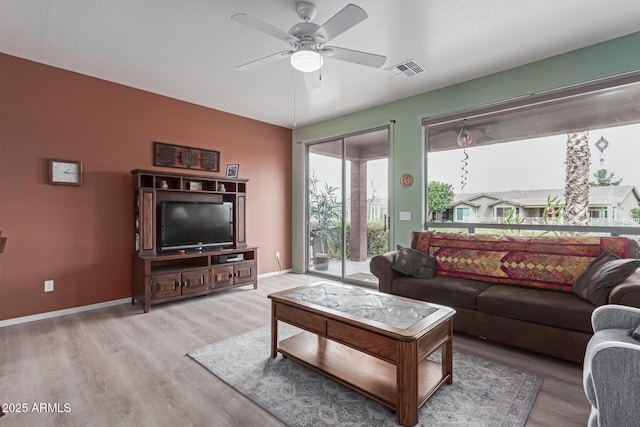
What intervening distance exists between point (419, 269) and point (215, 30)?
298 centimetres

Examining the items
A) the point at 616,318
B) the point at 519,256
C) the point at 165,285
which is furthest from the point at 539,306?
the point at 165,285

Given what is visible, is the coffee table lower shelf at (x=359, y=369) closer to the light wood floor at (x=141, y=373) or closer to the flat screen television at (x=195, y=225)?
the light wood floor at (x=141, y=373)

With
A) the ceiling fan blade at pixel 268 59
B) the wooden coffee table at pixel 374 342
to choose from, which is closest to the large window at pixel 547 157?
the wooden coffee table at pixel 374 342

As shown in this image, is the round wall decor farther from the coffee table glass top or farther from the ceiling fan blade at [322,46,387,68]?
the coffee table glass top

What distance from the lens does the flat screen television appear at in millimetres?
3943

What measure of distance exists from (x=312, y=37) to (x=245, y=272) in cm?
322

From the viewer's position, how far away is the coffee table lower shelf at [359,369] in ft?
6.07

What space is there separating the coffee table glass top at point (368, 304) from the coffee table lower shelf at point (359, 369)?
0.33 m

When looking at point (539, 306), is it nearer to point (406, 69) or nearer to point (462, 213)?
point (462, 213)

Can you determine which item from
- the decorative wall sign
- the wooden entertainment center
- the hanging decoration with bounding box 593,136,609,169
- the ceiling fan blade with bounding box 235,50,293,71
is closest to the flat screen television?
the wooden entertainment center

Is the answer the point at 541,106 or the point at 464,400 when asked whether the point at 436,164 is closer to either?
the point at 541,106

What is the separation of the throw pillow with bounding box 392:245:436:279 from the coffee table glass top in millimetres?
909

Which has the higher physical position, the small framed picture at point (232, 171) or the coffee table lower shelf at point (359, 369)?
the small framed picture at point (232, 171)

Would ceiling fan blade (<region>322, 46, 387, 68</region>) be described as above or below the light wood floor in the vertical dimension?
above
